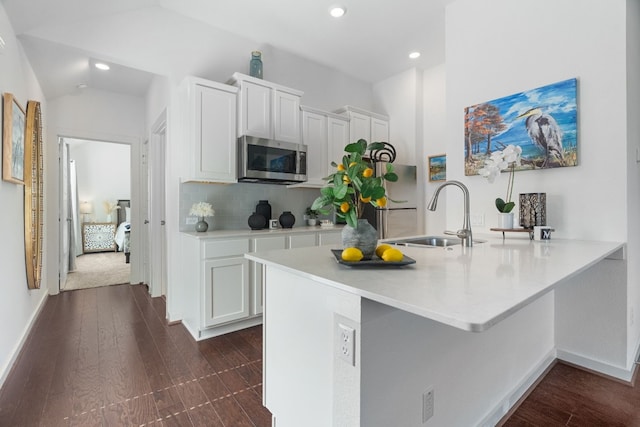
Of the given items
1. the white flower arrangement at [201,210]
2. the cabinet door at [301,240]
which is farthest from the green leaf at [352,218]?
the white flower arrangement at [201,210]

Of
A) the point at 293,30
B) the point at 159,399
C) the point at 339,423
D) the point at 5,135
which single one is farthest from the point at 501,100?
the point at 5,135

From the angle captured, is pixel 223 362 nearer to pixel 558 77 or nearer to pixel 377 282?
pixel 377 282

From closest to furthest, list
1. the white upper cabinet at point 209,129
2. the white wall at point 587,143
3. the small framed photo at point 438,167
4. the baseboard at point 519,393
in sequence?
the baseboard at point 519,393 < the white wall at point 587,143 < the white upper cabinet at point 209,129 < the small framed photo at point 438,167

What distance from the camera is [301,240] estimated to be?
10.6 ft

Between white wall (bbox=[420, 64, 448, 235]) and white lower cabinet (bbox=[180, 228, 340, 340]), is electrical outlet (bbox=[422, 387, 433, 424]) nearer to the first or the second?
white lower cabinet (bbox=[180, 228, 340, 340])

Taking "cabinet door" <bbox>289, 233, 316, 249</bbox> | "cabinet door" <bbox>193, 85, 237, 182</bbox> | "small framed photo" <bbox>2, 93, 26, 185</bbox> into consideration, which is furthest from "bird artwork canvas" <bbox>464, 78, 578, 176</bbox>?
"small framed photo" <bbox>2, 93, 26, 185</bbox>

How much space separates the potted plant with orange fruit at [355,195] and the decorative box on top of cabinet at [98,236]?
7.68m

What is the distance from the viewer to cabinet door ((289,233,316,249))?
3150mm

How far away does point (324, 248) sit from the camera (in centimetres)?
169

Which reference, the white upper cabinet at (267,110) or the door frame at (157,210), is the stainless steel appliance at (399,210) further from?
the door frame at (157,210)

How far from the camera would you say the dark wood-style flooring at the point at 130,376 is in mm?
1702

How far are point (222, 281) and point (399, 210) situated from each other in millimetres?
2292

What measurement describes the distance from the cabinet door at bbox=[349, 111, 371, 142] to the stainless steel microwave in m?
0.91

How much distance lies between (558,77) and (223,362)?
3.12 metres
